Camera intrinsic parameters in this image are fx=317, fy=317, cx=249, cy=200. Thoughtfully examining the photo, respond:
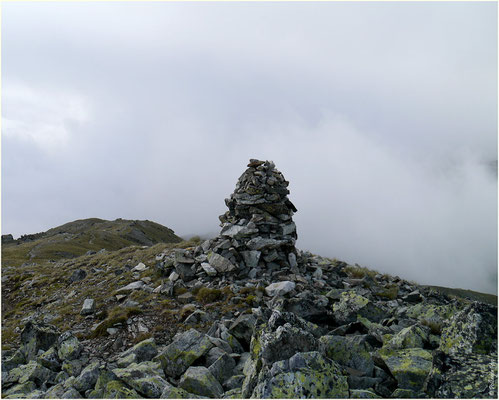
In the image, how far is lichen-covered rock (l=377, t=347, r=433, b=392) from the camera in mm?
7785

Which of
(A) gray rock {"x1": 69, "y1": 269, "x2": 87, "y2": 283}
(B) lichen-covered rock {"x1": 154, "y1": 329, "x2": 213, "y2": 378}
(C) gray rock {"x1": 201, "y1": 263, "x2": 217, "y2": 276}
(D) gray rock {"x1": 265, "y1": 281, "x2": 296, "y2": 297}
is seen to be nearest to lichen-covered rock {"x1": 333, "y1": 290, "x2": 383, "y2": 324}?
(D) gray rock {"x1": 265, "y1": 281, "x2": 296, "y2": 297}

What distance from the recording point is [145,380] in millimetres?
9008

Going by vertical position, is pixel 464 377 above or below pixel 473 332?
below

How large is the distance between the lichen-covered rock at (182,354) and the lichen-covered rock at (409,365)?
5.60m

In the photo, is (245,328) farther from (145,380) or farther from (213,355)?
(145,380)

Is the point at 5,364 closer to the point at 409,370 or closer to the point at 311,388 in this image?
the point at 311,388

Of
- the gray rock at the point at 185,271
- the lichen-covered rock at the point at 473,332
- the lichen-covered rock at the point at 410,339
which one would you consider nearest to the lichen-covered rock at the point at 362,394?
the lichen-covered rock at the point at 473,332

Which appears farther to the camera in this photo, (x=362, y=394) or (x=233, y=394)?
(x=233, y=394)

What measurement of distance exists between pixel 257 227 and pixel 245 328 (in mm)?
10600

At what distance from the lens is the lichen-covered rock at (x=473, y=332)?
316 inches

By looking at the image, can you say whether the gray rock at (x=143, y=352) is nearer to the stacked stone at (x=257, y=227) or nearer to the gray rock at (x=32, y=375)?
the gray rock at (x=32, y=375)

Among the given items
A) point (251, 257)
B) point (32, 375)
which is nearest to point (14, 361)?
point (32, 375)

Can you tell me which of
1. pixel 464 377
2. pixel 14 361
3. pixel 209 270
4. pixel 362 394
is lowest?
pixel 14 361

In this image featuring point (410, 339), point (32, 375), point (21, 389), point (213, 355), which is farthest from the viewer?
point (32, 375)
